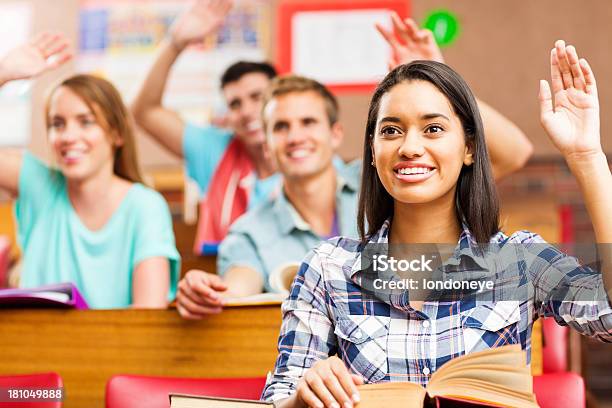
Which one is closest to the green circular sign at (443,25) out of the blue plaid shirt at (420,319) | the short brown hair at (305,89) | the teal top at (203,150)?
the teal top at (203,150)

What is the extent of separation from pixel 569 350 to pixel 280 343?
142 cm

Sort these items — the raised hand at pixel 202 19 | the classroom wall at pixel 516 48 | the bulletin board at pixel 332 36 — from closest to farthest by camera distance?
the raised hand at pixel 202 19 < the bulletin board at pixel 332 36 < the classroom wall at pixel 516 48

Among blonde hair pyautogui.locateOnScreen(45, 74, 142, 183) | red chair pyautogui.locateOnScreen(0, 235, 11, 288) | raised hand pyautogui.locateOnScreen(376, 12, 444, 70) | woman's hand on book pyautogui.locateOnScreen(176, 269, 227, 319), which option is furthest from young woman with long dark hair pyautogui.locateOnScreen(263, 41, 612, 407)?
red chair pyautogui.locateOnScreen(0, 235, 11, 288)

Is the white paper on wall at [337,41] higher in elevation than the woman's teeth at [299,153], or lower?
higher

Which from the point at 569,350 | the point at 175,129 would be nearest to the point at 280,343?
the point at 569,350

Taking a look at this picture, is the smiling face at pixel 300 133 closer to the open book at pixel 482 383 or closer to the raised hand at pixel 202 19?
the raised hand at pixel 202 19

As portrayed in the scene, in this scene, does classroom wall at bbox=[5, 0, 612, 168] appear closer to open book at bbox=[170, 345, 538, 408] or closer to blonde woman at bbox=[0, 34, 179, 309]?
blonde woman at bbox=[0, 34, 179, 309]

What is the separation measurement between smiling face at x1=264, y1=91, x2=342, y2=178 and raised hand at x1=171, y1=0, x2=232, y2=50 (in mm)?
408

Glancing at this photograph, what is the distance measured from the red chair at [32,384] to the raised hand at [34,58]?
38.6 inches

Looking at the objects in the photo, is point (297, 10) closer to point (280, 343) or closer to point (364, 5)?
point (364, 5)

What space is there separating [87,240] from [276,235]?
465 mm

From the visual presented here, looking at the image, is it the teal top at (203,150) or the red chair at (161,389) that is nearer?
the red chair at (161,389)

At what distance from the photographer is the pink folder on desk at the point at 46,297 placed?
1.73 metres

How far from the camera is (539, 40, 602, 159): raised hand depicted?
1.29m
